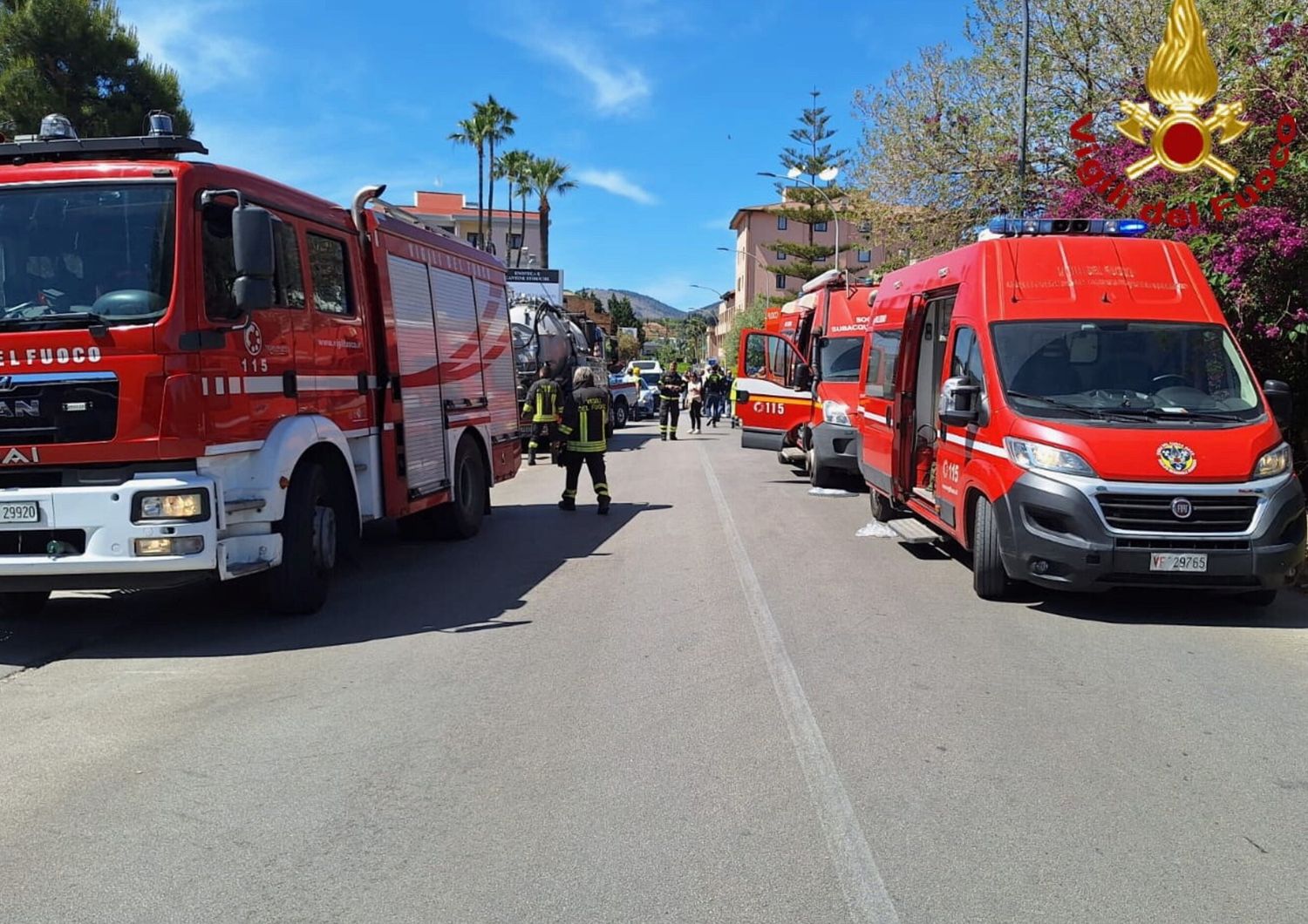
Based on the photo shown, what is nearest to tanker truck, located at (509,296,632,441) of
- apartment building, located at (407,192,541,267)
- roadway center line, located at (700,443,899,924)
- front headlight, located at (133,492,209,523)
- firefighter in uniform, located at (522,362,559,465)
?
firefighter in uniform, located at (522,362,559,465)

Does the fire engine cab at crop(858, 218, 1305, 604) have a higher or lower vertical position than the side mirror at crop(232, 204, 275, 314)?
lower

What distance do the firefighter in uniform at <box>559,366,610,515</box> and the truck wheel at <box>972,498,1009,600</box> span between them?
5638mm

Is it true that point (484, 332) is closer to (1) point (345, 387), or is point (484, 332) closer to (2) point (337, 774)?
(1) point (345, 387)

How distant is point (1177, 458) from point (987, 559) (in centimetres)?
149

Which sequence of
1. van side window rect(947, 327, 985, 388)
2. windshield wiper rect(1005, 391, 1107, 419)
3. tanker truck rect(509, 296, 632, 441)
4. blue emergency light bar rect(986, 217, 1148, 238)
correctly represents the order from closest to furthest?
windshield wiper rect(1005, 391, 1107, 419) → van side window rect(947, 327, 985, 388) → blue emergency light bar rect(986, 217, 1148, 238) → tanker truck rect(509, 296, 632, 441)

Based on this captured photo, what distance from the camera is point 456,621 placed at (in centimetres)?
732

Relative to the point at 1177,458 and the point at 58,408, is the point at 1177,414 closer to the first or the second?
the point at 1177,458

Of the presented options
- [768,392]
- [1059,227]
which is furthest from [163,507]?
[768,392]

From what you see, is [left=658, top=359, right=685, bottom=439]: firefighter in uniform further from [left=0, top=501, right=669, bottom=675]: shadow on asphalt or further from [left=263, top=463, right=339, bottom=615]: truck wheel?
[left=263, top=463, right=339, bottom=615]: truck wheel

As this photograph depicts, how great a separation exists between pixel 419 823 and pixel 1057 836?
2388 millimetres

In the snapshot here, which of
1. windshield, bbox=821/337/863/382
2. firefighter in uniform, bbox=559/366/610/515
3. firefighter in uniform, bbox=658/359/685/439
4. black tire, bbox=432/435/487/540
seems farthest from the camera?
firefighter in uniform, bbox=658/359/685/439

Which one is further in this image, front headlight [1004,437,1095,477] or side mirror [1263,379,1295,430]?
side mirror [1263,379,1295,430]

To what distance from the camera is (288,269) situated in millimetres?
7539

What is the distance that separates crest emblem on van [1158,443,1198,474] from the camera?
6828 millimetres
